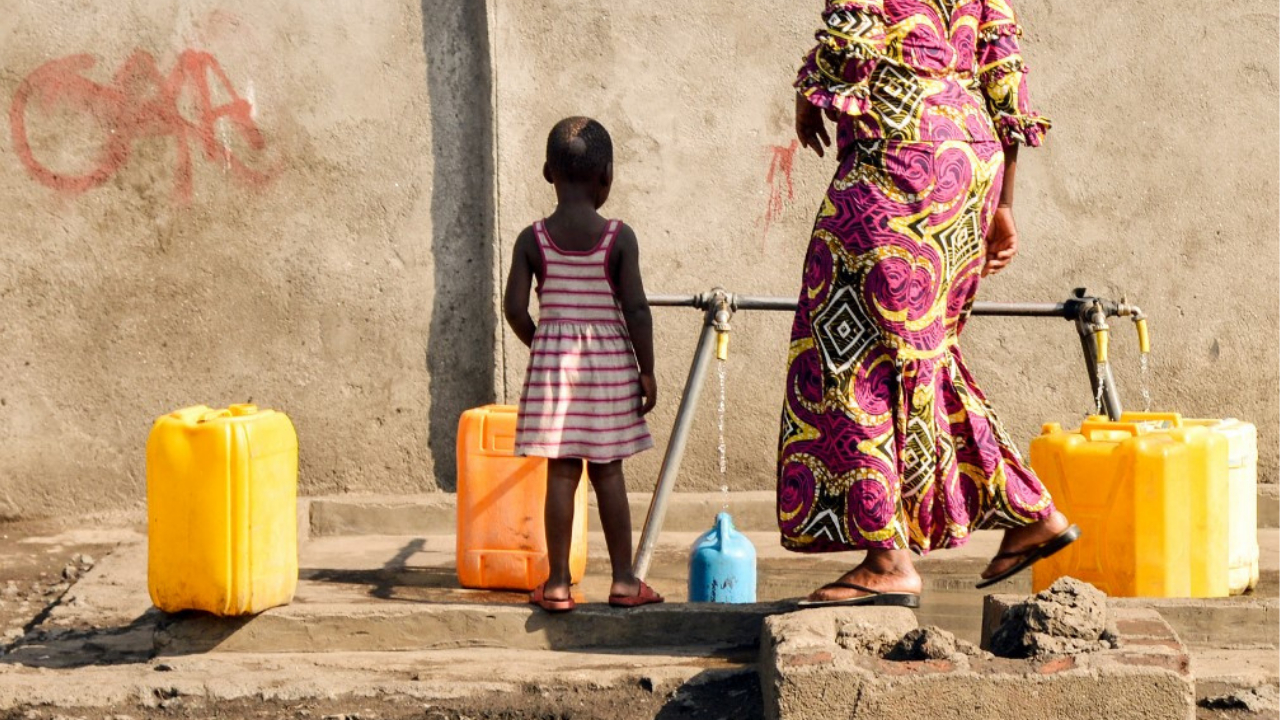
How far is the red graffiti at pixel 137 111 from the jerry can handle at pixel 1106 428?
3.21m

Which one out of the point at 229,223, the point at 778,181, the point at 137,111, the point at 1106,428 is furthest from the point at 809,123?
the point at 137,111

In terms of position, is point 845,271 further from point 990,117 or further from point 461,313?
point 461,313

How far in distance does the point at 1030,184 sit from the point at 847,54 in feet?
9.81

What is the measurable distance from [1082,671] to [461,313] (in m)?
3.62

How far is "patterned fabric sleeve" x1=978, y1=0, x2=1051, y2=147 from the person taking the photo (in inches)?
151

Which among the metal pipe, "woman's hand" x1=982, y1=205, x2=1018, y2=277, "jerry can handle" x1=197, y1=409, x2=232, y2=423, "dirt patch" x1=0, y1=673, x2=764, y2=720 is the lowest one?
"dirt patch" x1=0, y1=673, x2=764, y2=720

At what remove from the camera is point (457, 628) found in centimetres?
390

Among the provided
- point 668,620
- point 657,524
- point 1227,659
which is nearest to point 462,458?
point 657,524

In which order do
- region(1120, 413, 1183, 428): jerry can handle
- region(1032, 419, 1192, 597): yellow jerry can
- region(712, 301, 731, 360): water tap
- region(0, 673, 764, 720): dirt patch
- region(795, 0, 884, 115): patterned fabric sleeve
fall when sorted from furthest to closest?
region(712, 301, 731, 360): water tap, region(1120, 413, 1183, 428): jerry can handle, region(1032, 419, 1192, 597): yellow jerry can, region(795, 0, 884, 115): patterned fabric sleeve, region(0, 673, 764, 720): dirt patch

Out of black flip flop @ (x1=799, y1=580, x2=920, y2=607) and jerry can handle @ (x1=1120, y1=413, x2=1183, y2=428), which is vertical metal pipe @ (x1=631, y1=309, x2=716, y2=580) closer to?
black flip flop @ (x1=799, y1=580, x2=920, y2=607)

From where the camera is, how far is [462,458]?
16.2 ft

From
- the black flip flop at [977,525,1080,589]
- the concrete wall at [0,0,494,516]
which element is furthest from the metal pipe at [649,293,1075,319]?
the concrete wall at [0,0,494,516]

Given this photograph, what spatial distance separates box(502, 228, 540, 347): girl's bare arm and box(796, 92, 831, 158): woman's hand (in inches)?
28.1

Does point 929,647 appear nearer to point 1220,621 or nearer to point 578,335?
point 1220,621
